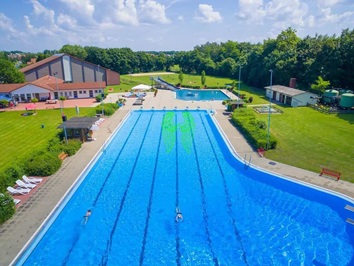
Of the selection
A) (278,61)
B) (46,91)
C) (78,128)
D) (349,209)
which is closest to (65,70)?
(46,91)

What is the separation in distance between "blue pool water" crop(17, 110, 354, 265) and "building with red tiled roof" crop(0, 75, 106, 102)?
3019 cm

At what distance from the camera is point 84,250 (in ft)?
43.1

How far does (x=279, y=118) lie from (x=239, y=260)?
25334 mm

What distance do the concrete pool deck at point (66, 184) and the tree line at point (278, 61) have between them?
25.4 m

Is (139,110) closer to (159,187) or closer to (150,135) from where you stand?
(150,135)

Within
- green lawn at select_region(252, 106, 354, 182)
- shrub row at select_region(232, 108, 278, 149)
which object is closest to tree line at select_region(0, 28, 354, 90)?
green lawn at select_region(252, 106, 354, 182)

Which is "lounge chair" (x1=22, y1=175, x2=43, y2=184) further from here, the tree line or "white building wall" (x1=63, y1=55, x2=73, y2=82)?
"white building wall" (x1=63, y1=55, x2=73, y2=82)

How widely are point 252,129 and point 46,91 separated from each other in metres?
37.3

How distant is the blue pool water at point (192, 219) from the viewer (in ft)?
41.8

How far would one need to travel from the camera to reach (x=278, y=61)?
5578 cm

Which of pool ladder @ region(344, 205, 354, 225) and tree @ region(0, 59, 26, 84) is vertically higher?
tree @ region(0, 59, 26, 84)

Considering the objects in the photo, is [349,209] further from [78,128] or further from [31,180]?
[78,128]

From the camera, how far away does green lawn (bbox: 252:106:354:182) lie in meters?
21.1

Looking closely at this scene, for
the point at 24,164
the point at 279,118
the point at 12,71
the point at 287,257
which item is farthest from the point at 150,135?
the point at 12,71
